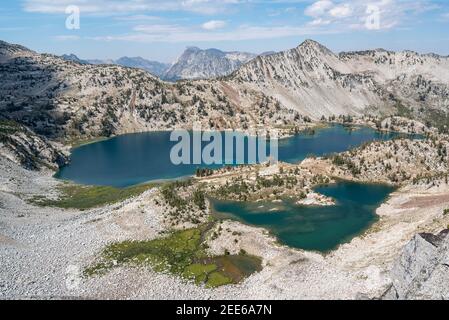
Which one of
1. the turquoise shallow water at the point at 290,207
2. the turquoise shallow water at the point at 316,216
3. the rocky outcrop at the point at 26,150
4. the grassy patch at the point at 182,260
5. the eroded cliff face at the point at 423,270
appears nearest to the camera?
the eroded cliff face at the point at 423,270

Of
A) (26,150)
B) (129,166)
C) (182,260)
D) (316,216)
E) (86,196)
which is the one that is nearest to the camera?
(182,260)

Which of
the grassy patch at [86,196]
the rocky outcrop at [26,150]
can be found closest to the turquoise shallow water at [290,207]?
the rocky outcrop at [26,150]

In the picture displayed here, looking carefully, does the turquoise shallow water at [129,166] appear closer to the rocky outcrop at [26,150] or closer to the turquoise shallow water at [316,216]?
the rocky outcrop at [26,150]

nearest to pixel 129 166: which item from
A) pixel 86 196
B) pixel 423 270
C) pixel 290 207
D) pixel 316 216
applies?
pixel 86 196

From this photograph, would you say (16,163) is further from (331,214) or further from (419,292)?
(419,292)

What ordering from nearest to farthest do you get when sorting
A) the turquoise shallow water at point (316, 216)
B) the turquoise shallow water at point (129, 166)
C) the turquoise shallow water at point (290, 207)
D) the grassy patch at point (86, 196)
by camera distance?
the turquoise shallow water at point (316, 216)
the turquoise shallow water at point (290, 207)
the grassy patch at point (86, 196)
the turquoise shallow water at point (129, 166)

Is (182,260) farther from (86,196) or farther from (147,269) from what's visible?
(86,196)
